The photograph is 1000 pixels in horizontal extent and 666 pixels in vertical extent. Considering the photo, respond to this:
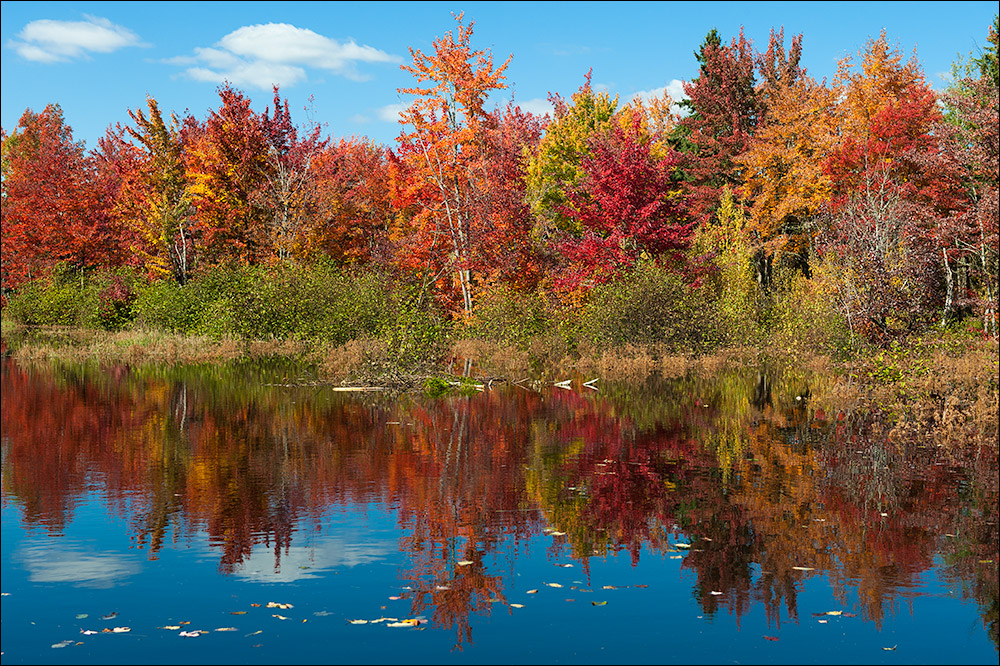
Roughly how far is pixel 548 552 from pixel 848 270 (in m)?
14.4

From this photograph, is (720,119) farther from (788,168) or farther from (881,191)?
(881,191)

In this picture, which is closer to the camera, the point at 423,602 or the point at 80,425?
the point at 423,602

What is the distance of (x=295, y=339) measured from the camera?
109 ft

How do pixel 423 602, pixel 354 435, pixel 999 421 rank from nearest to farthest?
Result: 1. pixel 423 602
2. pixel 999 421
3. pixel 354 435

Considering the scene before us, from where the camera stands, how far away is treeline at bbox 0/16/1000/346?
25.1 m

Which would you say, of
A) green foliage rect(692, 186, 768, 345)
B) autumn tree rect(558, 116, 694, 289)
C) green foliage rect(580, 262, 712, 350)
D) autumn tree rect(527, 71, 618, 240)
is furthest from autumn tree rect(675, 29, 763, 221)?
green foliage rect(580, 262, 712, 350)

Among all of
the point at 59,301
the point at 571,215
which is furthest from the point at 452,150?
the point at 59,301

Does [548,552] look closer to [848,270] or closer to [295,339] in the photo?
[848,270]

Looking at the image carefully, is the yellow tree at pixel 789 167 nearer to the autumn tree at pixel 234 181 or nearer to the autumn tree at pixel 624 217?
the autumn tree at pixel 624 217

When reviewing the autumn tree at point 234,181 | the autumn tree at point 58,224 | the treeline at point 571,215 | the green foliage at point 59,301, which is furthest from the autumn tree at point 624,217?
the autumn tree at point 58,224

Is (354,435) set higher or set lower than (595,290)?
lower

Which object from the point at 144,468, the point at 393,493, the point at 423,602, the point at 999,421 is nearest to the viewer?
the point at 423,602

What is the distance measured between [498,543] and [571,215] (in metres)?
31.1

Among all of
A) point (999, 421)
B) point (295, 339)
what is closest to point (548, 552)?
point (999, 421)
